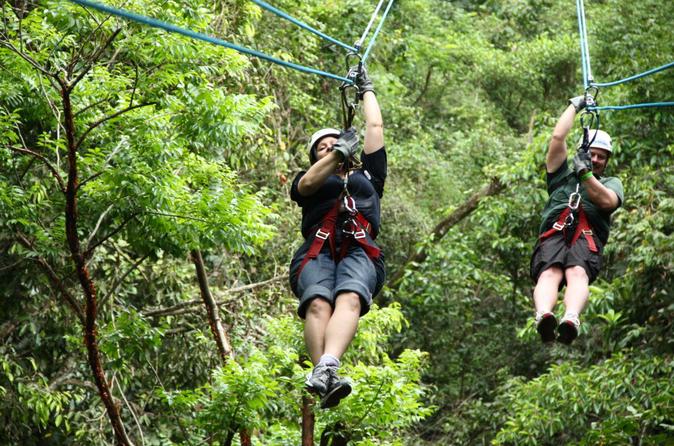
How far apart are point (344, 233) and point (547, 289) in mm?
1114

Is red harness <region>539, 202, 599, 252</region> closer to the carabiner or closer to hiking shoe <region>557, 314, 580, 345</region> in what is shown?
the carabiner

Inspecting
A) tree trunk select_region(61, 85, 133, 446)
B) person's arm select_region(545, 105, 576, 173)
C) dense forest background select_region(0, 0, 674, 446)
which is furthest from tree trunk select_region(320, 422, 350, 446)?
person's arm select_region(545, 105, 576, 173)

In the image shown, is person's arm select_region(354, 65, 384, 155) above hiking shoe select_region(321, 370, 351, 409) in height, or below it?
above

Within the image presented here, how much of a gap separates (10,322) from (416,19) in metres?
9.68

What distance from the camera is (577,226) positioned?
5.18 meters

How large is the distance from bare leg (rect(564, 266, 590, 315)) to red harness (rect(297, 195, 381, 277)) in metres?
1.00

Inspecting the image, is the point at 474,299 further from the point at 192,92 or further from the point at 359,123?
the point at 192,92

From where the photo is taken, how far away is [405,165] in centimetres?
1309

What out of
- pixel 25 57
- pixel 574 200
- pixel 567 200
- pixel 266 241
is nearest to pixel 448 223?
pixel 266 241

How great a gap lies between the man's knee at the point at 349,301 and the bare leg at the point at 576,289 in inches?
42.3

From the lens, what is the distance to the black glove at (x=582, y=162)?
490cm

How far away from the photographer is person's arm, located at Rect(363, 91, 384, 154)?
186 inches

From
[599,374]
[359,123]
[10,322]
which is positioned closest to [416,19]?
[359,123]

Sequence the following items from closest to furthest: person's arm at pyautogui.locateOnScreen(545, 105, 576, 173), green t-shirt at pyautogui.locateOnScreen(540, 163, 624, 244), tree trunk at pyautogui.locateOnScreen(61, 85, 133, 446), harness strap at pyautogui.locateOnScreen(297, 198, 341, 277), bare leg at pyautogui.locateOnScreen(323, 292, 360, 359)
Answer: bare leg at pyautogui.locateOnScreen(323, 292, 360, 359) < harness strap at pyautogui.locateOnScreen(297, 198, 341, 277) < person's arm at pyautogui.locateOnScreen(545, 105, 576, 173) < green t-shirt at pyautogui.locateOnScreen(540, 163, 624, 244) < tree trunk at pyautogui.locateOnScreen(61, 85, 133, 446)
